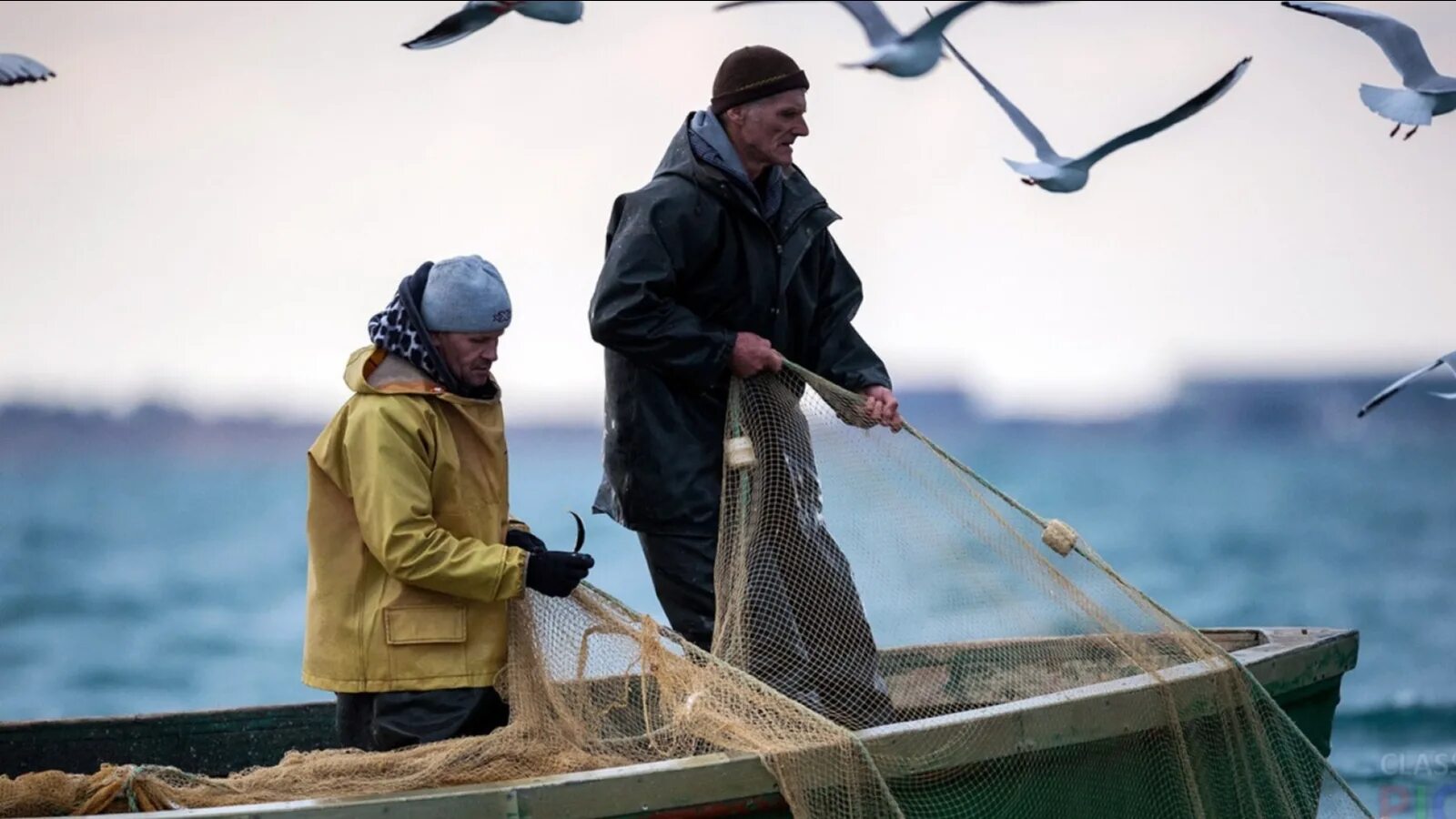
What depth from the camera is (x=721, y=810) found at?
3695 millimetres

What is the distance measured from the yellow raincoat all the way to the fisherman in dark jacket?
63 cm

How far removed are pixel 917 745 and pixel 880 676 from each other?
85cm

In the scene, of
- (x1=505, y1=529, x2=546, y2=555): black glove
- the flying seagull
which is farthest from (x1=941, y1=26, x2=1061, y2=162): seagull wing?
(x1=505, y1=529, x2=546, y2=555): black glove

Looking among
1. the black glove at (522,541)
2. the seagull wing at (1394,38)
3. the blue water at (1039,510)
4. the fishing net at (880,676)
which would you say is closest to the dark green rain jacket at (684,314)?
the fishing net at (880,676)

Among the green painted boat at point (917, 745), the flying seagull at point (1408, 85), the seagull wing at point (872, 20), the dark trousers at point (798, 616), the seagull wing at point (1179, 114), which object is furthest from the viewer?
the seagull wing at point (872, 20)

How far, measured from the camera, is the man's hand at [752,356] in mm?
4438

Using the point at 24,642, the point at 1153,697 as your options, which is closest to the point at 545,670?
the point at 1153,697

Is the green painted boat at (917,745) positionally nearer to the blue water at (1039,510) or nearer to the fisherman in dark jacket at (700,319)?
the fisherman in dark jacket at (700,319)

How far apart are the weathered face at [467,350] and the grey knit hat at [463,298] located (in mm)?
18

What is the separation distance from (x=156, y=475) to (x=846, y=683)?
19.4m

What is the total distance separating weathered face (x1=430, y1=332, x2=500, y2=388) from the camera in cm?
389

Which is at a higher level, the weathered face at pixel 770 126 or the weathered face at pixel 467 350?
the weathered face at pixel 770 126

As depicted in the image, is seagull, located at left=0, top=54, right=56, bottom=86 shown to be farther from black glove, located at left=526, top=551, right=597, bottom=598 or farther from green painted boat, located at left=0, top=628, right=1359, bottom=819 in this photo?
black glove, located at left=526, top=551, right=597, bottom=598

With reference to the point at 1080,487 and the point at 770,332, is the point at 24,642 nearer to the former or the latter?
the point at 1080,487
